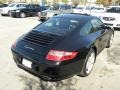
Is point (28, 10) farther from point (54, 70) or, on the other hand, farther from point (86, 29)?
point (54, 70)

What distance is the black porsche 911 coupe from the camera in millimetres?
3797

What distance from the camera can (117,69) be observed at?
5.32 metres

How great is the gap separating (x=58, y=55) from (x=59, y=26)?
1398mm

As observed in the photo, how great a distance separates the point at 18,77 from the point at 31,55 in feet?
3.09

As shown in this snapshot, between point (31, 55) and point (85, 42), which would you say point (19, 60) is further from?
point (85, 42)

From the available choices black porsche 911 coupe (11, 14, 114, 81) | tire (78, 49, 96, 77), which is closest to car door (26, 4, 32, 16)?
black porsche 911 coupe (11, 14, 114, 81)

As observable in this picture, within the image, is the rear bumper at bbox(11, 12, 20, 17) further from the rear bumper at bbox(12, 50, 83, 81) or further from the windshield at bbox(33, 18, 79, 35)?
the rear bumper at bbox(12, 50, 83, 81)

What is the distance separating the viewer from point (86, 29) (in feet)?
15.8

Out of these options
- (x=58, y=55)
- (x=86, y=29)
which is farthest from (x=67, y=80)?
(x=86, y=29)

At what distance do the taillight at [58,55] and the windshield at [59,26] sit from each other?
816 millimetres

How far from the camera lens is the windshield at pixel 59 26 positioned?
468 centimetres

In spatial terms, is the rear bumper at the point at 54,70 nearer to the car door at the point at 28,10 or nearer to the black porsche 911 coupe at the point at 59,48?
the black porsche 911 coupe at the point at 59,48

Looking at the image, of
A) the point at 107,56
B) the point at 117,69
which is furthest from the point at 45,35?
the point at 107,56

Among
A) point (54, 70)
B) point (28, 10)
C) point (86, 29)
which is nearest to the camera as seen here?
point (54, 70)
